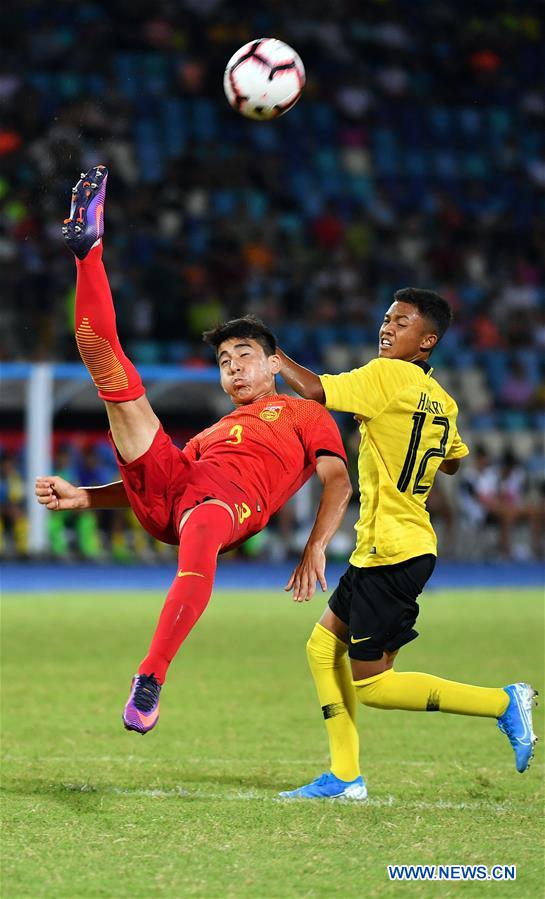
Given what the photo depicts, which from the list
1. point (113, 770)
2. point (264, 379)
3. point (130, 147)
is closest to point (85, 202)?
point (264, 379)

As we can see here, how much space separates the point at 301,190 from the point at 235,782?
1881cm

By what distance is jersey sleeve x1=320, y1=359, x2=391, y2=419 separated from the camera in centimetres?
541

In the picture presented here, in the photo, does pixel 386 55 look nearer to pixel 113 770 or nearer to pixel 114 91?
pixel 114 91

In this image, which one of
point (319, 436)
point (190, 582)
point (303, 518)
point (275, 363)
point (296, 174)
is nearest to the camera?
point (190, 582)

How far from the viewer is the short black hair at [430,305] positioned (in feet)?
19.0

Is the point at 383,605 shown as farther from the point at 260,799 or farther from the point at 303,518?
the point at 303,518

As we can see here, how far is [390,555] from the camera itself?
5.57m

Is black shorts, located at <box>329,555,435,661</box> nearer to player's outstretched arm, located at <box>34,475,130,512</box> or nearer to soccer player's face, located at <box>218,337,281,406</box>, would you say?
soccer player's face, located at <box>218,337,281,406</box>

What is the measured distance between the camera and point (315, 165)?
24234mm

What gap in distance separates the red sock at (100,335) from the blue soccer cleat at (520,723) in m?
1.89

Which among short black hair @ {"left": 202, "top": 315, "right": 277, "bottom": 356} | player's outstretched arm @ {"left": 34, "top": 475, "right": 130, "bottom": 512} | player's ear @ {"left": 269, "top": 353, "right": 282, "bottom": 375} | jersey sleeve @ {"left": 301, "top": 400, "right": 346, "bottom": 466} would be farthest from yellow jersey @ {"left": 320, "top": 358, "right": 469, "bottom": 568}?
player's outstretched arm @ {"left": 34, "top": 475, "right": 130, "bottom": 512}

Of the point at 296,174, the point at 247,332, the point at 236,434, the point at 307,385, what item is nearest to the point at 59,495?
the point at 236,434

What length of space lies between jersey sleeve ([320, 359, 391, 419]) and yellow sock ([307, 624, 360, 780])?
0.97m

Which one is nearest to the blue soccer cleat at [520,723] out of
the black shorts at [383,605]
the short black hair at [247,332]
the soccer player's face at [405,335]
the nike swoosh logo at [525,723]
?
the nike swoosh logo at [525,723]
